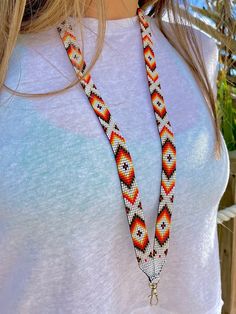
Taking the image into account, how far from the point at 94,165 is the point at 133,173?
63 mm

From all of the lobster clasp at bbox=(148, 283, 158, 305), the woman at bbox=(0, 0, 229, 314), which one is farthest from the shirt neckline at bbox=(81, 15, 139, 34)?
the lobster clasp at bbox=(148, 283, 158, 305)

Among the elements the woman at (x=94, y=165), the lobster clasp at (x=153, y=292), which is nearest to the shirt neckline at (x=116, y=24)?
the woman at (x=94, y=165)

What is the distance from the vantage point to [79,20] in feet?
3.12

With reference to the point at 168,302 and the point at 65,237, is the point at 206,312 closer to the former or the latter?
the point at 168,302

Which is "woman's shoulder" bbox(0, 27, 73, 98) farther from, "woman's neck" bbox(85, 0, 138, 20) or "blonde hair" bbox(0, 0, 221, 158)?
"woman's neck" bbox(85, 0, 138, 20)

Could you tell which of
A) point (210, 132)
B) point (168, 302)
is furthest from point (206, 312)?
point (210, 132)

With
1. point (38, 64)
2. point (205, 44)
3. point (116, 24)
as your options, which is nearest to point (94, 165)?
point (38, 64)

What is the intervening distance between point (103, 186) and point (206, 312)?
37 centimetres

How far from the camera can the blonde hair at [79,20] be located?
34.3 inches

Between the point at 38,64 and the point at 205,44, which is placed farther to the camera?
the point at 205,44

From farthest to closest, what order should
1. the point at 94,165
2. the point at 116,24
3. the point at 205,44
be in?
the point at 205,44, the point at 116,24, the point at 94,165

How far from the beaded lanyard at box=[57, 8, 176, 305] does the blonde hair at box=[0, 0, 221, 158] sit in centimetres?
3

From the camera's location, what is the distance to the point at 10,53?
2.85 ft

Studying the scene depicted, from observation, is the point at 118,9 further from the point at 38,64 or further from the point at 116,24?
the point at 38,64
